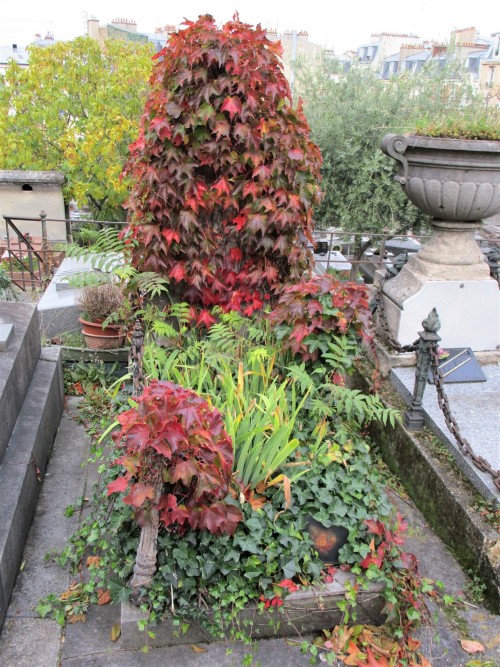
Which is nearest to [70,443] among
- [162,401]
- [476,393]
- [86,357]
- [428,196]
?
[86,357]

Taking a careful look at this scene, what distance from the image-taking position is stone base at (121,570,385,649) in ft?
8.86

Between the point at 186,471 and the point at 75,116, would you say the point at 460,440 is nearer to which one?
the point at 186,471

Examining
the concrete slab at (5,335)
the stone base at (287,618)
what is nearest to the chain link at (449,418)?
the stone base at (287,618)

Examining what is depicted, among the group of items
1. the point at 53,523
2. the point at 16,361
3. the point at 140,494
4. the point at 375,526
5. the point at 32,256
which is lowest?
the point at 32,256

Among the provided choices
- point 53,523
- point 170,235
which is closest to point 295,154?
point 170,235

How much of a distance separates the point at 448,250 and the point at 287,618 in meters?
3.66

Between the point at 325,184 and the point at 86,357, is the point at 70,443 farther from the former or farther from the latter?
the point at 325,184

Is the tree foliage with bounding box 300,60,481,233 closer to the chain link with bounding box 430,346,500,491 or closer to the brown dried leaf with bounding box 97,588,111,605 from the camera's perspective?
the chain link with bounding box 430,346,500,491

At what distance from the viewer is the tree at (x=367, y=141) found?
33.3ft

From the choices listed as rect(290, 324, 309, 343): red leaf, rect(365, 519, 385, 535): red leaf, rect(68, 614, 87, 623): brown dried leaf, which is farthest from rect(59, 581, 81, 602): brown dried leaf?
rect(290, 324, 309, 343): red leaf

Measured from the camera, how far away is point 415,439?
4.17 meters

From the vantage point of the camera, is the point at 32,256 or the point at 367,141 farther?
the point at 32,256

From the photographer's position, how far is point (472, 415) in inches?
170

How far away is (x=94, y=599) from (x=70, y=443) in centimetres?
177
